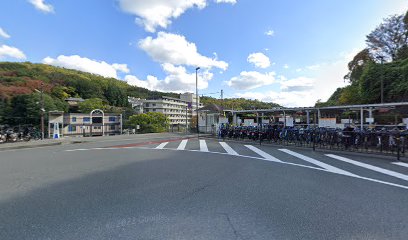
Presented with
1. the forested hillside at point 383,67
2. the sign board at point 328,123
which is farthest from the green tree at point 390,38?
the sign board at point 328,123

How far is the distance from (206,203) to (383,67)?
99.8 feet

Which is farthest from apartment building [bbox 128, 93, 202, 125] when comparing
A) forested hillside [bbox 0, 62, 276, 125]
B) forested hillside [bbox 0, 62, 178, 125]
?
forested hillside [bbox 0, 62, 178, 125]

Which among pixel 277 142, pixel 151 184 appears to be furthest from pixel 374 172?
pixel 277 142

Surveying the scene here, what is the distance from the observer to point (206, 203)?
4391 millimetres

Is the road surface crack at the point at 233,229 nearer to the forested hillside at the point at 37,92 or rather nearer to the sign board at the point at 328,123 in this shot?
the sign board at the point at 328,123

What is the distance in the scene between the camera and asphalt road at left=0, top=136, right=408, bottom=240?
3.26 m

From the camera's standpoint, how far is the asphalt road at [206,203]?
10.7ft

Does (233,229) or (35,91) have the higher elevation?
(35,91)

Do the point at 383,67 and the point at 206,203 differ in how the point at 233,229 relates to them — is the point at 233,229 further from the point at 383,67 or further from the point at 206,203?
→ the point at 383,67

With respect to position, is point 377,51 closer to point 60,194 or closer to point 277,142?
point 277,142

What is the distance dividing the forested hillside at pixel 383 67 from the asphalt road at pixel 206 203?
21.7m

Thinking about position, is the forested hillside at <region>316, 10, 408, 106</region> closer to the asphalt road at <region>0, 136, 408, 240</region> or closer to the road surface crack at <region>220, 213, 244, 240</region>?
the asphalt road at <region>0, 136, 408, 240</region>

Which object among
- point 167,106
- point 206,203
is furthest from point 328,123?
point 167,106

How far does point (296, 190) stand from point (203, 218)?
2532mm
